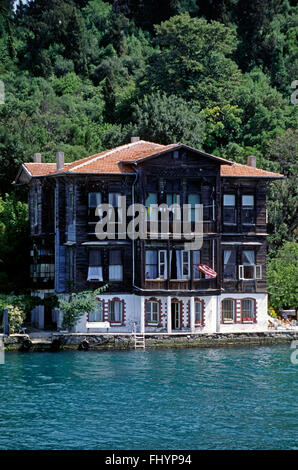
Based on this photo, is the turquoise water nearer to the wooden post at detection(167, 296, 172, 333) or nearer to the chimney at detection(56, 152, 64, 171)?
the wooden post at detection(167, 296, 172, 333)

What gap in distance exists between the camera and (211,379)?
38594mm

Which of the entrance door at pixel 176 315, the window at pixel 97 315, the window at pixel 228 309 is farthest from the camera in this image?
the window at pixel 228 309

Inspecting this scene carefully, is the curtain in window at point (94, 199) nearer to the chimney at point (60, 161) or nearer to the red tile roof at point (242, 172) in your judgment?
the chimney at point (60, 161)

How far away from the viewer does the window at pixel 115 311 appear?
49.5 m

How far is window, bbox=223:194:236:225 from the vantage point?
5194cm

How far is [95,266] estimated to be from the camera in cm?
4991

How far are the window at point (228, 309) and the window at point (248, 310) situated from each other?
1.85 ft

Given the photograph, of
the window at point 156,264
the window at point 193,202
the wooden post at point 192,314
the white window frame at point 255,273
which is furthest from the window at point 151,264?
the white window frame at point 255,273

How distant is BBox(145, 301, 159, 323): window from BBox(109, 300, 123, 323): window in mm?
1430

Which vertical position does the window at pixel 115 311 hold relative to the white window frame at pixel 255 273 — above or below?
below

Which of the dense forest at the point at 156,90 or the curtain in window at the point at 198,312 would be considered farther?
the dense forest at the point at 156,90
